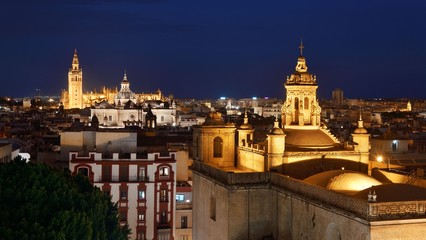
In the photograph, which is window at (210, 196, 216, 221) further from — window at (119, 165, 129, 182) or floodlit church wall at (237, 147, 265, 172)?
window at (119, 165, 129, 182)

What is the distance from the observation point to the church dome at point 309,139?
1190 inches

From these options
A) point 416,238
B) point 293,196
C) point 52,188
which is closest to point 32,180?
point 52,188

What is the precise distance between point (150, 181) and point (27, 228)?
1957cm

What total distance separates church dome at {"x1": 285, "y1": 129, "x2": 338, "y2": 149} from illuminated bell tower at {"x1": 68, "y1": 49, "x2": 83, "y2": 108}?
15395cm

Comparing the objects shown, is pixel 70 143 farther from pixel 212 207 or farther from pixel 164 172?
pixel 212 207

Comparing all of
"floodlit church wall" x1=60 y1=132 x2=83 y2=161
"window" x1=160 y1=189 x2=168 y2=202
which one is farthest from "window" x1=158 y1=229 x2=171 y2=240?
"floodlit church wall" x1=60 y1=132 x2=83 y2=161

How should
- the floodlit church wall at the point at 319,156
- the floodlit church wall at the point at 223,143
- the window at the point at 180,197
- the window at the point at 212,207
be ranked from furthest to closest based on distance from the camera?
the window at the point at 180,197
the floodlit church wall at the point at 223,143
the window at the point at 212,207
the floodlit church wall at the point at 319,156

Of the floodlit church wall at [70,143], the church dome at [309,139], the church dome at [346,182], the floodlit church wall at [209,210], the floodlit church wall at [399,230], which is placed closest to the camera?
the floodlit church wall at [399,230]

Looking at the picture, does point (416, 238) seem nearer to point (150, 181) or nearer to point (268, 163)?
point (268, 163)

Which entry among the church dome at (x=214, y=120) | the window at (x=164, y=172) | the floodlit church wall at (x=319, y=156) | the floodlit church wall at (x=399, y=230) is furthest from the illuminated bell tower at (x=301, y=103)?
the floodlit church wall at (x=399, y=230)

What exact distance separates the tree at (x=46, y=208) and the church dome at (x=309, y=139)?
30.1 ft

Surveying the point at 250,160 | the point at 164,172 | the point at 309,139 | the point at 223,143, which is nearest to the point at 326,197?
the point at 309,139

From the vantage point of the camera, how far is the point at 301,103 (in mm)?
31656

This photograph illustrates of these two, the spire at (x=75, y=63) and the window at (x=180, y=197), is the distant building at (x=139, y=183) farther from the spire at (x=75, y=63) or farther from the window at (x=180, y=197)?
the spire at (x=75, y=63)
